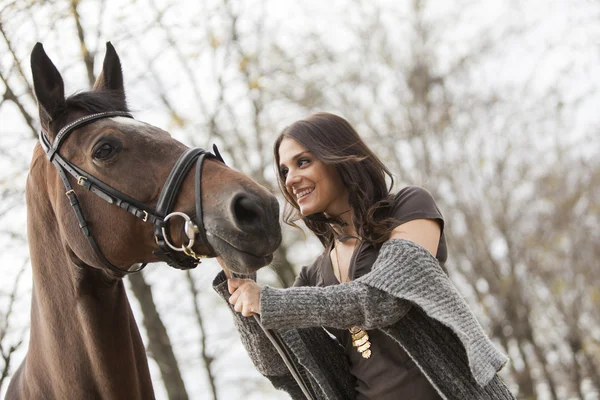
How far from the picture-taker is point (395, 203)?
2785 mm

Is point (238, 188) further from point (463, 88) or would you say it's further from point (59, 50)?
point (463, 88)

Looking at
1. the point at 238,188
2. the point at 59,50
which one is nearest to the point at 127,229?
the point at 238,188

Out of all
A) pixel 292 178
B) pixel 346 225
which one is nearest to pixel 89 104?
pixel 292 178

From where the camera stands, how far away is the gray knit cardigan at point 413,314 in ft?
7.75

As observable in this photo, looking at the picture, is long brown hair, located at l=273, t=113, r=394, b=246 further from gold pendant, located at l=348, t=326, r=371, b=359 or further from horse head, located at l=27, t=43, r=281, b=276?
horse head, located at l=27, t=43, r=281, b=276

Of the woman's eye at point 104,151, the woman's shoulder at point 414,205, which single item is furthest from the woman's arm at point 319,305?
the woman's eye at point 104,151

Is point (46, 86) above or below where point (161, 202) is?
above

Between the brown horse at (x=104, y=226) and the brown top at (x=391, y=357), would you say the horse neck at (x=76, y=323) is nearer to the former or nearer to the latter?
the brown horse at (x=104, y=226)

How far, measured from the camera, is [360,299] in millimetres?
2396

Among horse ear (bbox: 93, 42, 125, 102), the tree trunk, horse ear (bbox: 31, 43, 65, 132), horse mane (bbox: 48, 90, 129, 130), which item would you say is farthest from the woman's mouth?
the tree trunk

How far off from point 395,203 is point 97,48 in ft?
14.7

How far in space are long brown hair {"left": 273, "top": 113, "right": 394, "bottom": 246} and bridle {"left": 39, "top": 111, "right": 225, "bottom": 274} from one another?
0.61m

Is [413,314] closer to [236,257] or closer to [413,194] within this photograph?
[413,194]

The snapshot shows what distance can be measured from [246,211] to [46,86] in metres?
1.14
